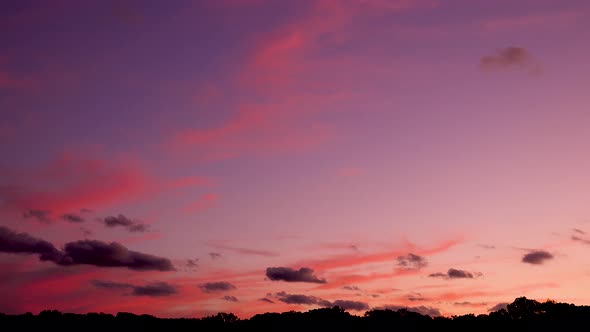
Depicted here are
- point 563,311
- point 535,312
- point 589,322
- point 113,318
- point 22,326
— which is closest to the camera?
point 22,326

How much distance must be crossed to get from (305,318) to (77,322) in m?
19.1

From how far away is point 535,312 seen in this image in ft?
244

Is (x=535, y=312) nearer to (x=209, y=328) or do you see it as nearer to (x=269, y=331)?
(x=269, y=331)

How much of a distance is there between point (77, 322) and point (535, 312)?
50.4 meters

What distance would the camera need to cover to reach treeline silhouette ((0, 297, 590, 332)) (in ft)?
170

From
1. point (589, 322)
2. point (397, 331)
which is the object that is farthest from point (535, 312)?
point (397, 331)

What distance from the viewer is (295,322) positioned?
187 feet

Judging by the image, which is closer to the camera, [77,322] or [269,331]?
[77,322]

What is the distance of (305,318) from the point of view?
188 ft

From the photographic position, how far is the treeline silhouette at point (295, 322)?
5169 centimetres

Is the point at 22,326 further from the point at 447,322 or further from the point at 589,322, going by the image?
the point at 589,322

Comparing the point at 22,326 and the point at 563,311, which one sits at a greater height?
the point at 563,311

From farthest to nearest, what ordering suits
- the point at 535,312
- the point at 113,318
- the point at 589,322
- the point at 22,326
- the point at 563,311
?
the point at 535,312 < the point at 563,311 < the point at 589,322 < the point at 113,318 < the point at 22,326

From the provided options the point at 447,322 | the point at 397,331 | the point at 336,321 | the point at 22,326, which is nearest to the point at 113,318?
the point at 22,326
